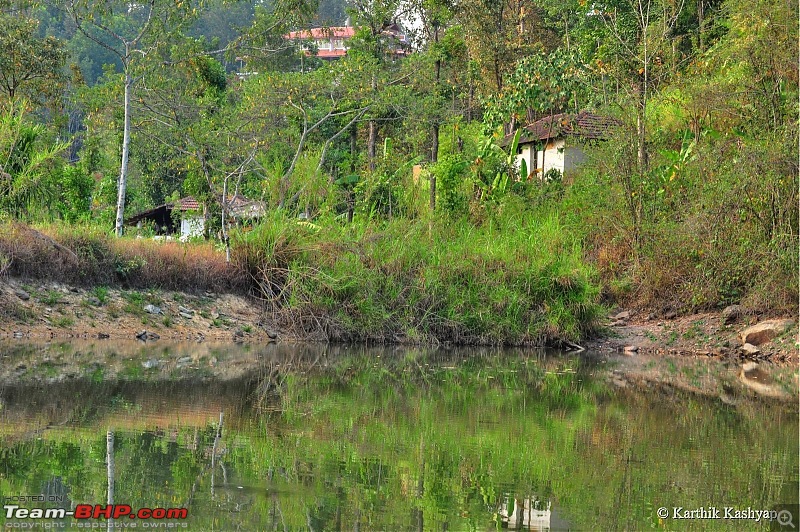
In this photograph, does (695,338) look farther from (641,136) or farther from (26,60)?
(26,60)

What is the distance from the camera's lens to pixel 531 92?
28.3 m

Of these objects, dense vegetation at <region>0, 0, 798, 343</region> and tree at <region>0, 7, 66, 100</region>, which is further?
tree at <region>0, 7, 66, 100</region>

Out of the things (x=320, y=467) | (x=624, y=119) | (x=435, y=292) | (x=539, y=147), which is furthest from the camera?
(x=539, y=147)

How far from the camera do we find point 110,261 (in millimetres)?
20266

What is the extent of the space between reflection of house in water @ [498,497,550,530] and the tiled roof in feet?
60.8

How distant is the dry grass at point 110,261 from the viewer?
19203mm

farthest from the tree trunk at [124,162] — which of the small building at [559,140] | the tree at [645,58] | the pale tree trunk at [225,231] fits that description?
the tree at [645,58]

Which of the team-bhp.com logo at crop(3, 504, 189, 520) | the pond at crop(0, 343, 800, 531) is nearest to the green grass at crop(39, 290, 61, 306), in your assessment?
the pond at crop(0, 343, 800, 531)

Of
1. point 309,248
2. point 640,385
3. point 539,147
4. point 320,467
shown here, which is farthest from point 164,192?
point 320,467

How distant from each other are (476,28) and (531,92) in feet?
28.9

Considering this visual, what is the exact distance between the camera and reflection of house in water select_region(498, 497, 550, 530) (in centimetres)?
621

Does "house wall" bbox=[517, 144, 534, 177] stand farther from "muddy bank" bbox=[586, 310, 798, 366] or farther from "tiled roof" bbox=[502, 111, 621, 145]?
"muddy bank" bbox=[586, 310, 798, 366]

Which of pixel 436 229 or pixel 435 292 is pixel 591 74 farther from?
pixel 435 292

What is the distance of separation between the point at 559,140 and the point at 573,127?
2.81 meters
